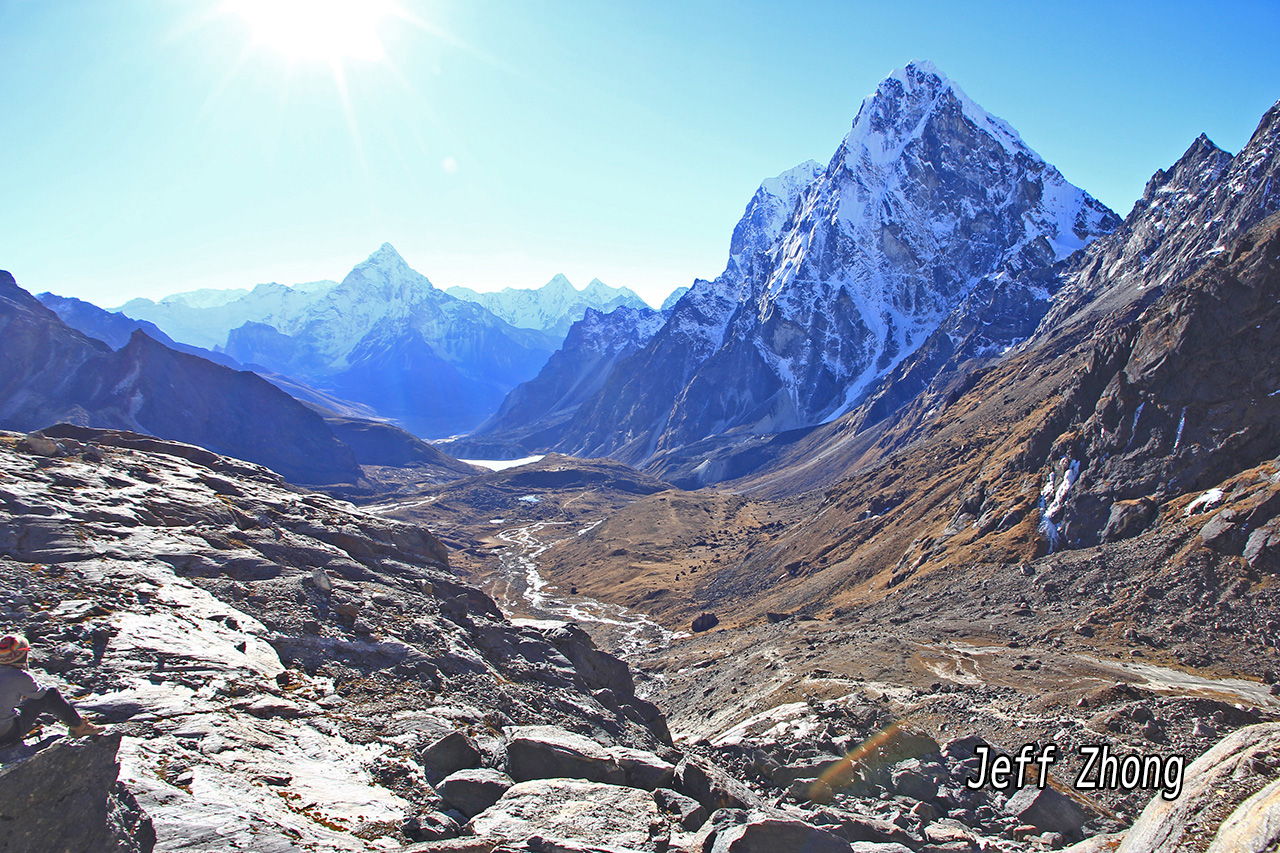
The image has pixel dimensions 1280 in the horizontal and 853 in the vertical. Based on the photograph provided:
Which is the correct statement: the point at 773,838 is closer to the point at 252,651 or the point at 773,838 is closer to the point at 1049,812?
the point at 1049,812

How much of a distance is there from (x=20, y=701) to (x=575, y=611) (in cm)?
11977

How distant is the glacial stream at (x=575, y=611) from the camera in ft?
343

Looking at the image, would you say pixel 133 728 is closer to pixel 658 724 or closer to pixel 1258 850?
pixel 1258 850

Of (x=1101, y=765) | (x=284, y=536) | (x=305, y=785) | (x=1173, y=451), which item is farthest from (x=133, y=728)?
(x=1173, y=451)

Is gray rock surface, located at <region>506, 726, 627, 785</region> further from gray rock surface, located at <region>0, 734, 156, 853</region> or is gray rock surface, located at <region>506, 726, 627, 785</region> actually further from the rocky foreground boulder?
gray rock surface, located at <region>0, 734, 156, 853</region>

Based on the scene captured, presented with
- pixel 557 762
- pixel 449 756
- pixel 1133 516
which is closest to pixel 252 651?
pixel 449 756

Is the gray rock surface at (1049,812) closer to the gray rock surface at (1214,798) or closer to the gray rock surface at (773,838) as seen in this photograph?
the gray rock surface at (1214,798)

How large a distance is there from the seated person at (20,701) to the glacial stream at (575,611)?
280 feet

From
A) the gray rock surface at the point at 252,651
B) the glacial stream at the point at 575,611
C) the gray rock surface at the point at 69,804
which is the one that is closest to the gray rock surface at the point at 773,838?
the gray rock surface at the point at 252,651

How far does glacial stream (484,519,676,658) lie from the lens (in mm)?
104438

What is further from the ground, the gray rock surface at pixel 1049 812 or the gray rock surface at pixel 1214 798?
the gray rock surface at pixel 1214 798

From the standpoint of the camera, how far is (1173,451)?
67750mm

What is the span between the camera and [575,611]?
128 metres

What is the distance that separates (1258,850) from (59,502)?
40757mm
